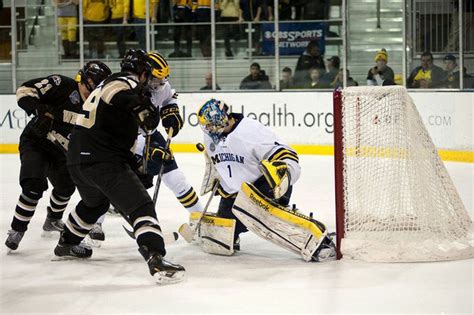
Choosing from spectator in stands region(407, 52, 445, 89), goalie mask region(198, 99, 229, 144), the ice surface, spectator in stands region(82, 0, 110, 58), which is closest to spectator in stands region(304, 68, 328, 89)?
spectator in stands region(407, 52, 445, 89)

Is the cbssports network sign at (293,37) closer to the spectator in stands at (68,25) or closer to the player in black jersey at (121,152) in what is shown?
the spectator in stands at (68,25)

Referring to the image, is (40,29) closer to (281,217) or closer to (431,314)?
(281,217)

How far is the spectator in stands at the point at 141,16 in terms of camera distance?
1052cm

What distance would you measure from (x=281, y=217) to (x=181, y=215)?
5.70 feet

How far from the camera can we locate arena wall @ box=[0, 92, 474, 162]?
8656mm

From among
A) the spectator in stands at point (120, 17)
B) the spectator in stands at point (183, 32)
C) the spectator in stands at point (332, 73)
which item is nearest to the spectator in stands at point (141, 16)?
the spectator in stands at point (120, 17)

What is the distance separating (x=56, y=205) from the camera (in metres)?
5.24

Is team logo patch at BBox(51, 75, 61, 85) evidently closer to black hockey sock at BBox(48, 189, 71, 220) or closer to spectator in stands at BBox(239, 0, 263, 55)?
black hockey sock at BBox(48, 189, 71, 220)

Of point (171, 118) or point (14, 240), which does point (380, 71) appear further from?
point (14, 240)

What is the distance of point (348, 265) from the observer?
424cm

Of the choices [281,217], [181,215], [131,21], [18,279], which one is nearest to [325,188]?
[181,215]

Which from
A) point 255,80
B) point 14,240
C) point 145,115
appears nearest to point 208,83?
point 255,80

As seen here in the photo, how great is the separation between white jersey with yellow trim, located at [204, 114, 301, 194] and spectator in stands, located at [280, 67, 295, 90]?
5419 millimetres

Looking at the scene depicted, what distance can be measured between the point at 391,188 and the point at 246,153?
2.39ft
